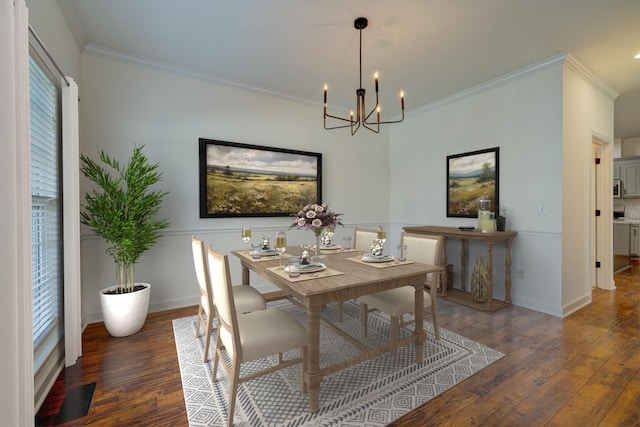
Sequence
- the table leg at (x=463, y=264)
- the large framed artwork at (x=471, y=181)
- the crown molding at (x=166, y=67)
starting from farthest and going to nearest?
1. the table leg at (x=463, y=264)
2. the large framed artwork at (x=471, y=181)
3. the crown molding at (x=166, y=67)

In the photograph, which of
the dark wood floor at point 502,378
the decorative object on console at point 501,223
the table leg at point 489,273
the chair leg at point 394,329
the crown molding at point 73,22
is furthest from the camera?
the decorative object on console at point 501,223

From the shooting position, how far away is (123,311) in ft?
8.39

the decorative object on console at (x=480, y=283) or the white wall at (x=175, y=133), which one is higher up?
the white wall at (x=175, y=133)

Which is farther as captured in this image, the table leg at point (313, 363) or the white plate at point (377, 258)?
the white plate at point (377, 258)

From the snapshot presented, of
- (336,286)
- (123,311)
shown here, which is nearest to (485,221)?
(336,286)

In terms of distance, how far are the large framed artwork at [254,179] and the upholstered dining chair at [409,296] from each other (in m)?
1.80

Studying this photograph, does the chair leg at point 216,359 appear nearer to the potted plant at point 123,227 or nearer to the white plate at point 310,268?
the white plate at point 310,268

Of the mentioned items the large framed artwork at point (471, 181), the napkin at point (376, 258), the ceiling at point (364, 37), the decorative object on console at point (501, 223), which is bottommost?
the napkin at point (376, 258)

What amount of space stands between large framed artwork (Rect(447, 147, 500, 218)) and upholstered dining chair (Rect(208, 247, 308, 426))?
10.1ft

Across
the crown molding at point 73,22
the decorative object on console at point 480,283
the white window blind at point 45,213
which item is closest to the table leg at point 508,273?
the decorative object on console at point 480,283

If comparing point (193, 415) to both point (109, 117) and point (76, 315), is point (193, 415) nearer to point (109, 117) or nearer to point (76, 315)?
point (76, 315)

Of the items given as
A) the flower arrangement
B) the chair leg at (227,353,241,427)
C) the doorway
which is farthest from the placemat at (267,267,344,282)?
the doorway

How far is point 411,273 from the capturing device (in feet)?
6.46

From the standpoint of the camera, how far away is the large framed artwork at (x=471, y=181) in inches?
143
